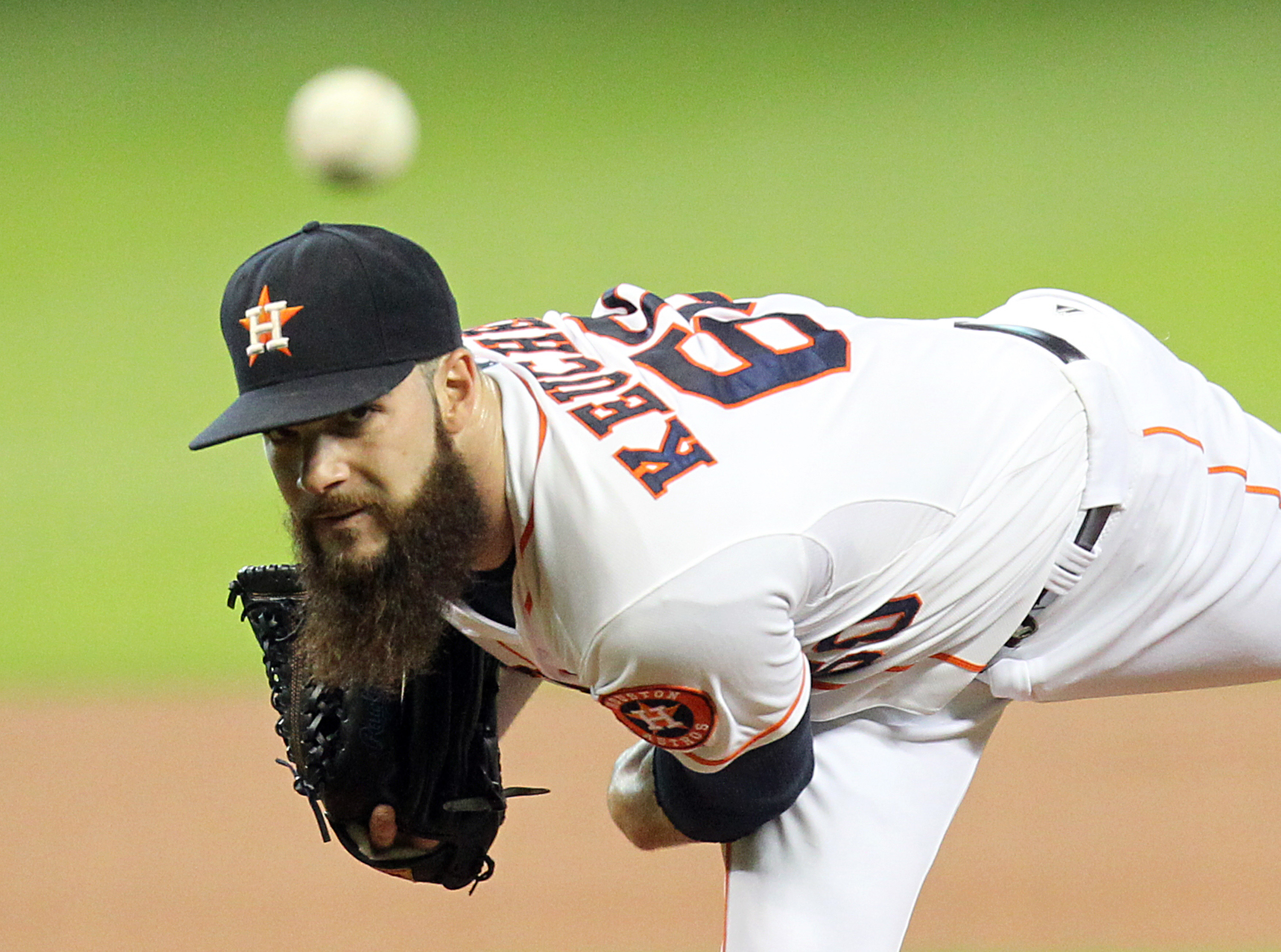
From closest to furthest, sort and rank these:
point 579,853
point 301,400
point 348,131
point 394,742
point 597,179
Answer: point 301,400
point 394,742
point 579,853
point 348,131
point 597,179

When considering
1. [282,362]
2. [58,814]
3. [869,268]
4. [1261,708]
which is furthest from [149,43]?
[282,362]

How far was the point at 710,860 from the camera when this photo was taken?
3602 mm

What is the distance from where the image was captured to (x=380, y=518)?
1691 mm

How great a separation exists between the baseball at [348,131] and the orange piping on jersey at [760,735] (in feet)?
9.40

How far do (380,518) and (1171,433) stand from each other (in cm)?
103

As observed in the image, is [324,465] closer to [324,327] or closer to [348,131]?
[324,327]

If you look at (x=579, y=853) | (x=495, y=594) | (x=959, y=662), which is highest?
(x=495, y=594)

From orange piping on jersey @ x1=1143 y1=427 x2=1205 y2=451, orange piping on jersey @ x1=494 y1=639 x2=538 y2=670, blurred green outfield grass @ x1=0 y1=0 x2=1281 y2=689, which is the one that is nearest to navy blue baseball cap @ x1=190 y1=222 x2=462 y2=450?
orange piping on jersey @ x1=494 y1=639 x2=538 y2=670

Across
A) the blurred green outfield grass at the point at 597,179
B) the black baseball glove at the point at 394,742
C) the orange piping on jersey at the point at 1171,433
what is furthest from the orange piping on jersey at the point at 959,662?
the blurred green outfield grass at the point at 597,179

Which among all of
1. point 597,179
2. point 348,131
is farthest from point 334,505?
point 597,179

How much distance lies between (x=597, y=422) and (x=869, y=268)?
4.41 meters

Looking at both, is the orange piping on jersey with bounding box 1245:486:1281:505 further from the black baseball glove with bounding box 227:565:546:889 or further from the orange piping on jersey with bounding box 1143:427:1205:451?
the black baseball glove with bounding box 227:565:546:889

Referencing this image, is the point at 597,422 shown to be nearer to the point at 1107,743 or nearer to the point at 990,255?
the point at 1107,743

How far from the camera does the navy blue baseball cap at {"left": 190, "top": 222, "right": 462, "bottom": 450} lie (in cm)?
163
